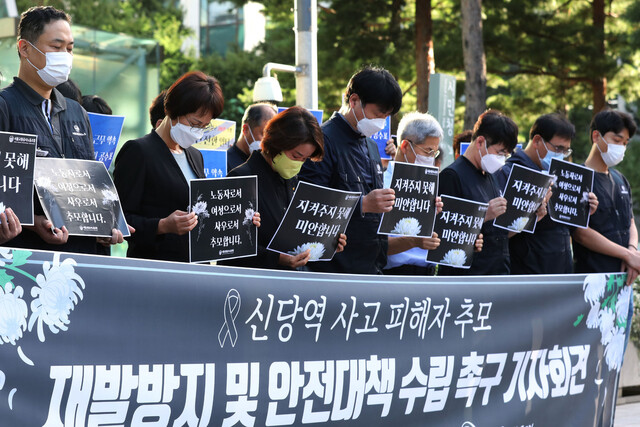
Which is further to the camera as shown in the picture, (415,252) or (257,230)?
(415,252)

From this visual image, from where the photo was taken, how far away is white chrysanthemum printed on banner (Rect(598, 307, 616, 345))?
18.5 feet

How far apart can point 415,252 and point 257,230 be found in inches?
56.4

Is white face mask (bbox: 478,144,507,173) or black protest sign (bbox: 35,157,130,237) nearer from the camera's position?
black protest sign (bbox: 35,157,130,237)

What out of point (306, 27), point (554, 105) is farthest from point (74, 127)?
point (554, 105)

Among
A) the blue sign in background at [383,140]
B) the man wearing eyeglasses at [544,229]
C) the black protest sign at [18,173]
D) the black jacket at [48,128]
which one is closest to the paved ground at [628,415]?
the man wearing eyeglasses at [544,229]

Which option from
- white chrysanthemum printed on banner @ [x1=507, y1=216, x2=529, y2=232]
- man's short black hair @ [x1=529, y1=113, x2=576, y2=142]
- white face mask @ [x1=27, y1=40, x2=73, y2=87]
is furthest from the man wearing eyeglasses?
white face mask @ [x1=27, y1=40, x2=73, y2=87]

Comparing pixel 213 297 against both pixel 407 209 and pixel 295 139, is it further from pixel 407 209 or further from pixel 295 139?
pixel 407 209

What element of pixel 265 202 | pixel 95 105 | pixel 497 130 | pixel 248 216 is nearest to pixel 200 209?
pixel 248 216

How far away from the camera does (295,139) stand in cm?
424

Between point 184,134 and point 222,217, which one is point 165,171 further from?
point 222,217

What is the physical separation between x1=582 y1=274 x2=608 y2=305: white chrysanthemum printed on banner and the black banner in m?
0.01

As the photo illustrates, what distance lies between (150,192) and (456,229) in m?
1.72

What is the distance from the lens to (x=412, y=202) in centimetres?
470

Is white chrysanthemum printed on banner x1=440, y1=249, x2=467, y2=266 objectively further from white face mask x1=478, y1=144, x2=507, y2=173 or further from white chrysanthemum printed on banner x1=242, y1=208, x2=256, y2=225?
white chrysanthemum printed on banner x1=242, y1=208, x2=256, y2=225
